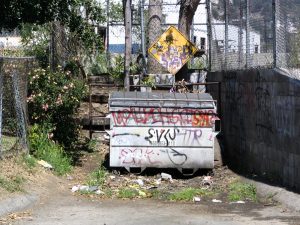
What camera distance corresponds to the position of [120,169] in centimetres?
1253

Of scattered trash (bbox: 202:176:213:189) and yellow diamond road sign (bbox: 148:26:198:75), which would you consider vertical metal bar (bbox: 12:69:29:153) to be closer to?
scattered trash (bbox: 202:176:213:189)

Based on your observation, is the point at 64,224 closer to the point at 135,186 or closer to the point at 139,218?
the point at 139,218

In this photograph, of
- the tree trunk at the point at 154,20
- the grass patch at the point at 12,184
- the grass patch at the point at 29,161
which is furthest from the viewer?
the tree trunk at the point at 154,20

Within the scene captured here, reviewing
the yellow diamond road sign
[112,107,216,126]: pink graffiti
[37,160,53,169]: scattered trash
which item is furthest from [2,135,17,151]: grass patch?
the yellow diamond road sign

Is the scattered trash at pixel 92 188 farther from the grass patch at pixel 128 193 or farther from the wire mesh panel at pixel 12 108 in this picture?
the wire mesh panel at pixel 12 108

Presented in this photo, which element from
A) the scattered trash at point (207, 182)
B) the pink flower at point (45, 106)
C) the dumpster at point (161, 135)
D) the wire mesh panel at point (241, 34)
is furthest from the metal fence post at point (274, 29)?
the pink flower at point (45, 106)

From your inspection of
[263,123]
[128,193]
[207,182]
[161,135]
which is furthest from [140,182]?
[263,123]

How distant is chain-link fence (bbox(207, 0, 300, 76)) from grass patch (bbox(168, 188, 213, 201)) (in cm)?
261

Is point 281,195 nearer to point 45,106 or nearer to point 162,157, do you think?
point 162,157

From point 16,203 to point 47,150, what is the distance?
331 cm

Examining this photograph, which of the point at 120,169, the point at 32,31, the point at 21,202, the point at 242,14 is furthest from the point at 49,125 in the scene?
the point at 32,31

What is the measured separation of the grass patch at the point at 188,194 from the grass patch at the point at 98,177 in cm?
151

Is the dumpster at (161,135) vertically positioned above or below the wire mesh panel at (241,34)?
below

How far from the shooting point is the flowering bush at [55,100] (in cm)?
1294
